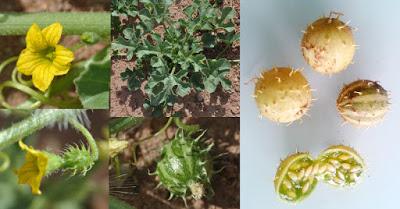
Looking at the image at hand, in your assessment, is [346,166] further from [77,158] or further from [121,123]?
[77,158]

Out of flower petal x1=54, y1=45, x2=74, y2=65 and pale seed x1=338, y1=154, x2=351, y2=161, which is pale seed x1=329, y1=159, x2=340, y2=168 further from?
flower petal x1=54, y1=45, x2=74, y2=65

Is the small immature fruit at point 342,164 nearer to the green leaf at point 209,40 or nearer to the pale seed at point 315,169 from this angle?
the pale seed at point 315,169

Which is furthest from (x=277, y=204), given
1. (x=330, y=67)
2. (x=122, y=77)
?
(x=122, y=77)

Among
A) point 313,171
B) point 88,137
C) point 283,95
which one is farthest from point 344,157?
point 88,137

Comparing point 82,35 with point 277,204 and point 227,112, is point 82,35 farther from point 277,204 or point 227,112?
point 277,204

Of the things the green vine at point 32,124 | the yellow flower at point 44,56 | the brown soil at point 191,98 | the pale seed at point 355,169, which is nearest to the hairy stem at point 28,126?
the green vine at point 32,124
